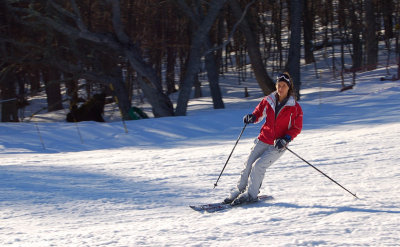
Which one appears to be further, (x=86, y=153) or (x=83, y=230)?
(x=86, y=153)

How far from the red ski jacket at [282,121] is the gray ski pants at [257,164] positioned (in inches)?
3.6

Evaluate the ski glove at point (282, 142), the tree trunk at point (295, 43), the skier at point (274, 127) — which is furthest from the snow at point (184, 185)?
the tree trunk at point (295, 43)

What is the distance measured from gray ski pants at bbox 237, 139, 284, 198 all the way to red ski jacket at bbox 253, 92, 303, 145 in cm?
9

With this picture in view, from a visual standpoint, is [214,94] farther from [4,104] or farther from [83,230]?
[83,230]

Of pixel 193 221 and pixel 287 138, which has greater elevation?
pixel 287 138

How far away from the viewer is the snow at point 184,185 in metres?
4.98

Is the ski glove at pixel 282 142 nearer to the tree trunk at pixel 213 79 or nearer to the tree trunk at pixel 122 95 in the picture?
the tree trunk at pixel 122 95

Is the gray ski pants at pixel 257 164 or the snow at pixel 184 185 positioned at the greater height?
the gray ski pants at pixel 257 164

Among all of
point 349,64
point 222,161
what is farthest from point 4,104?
point 349,64

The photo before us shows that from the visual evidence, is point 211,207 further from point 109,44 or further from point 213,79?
point 213,79

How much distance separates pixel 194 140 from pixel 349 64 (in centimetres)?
2226

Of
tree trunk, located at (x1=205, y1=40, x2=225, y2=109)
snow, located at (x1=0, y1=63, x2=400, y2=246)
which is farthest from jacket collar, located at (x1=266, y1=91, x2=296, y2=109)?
tree trunk, located at (x1=205, y1=40, x2=225, y2=109)

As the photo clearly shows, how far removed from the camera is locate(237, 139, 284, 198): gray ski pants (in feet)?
18.8

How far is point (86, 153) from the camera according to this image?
1117 cm
